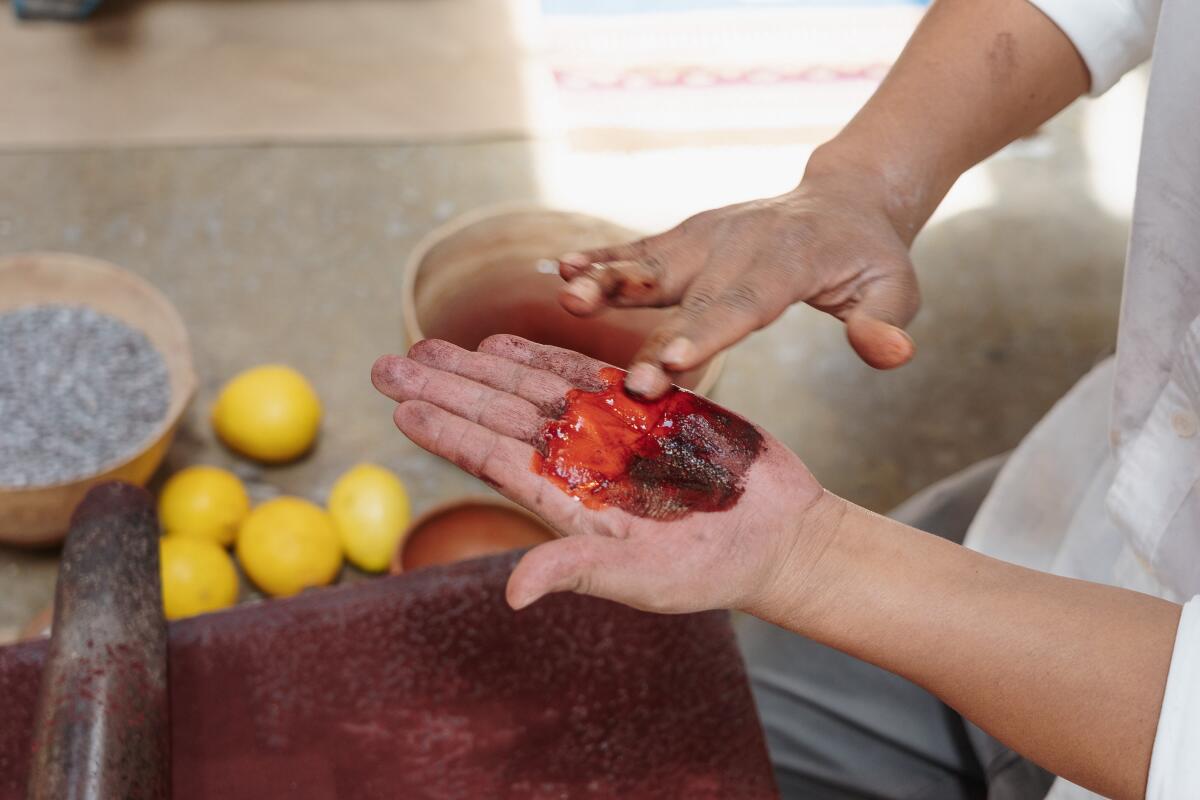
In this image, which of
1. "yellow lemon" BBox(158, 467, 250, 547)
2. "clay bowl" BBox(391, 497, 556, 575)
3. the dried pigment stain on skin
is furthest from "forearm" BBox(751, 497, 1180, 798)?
"yellow lemon" BBox(158, 467, 250, 547)

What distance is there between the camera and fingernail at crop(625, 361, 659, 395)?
2.89 ft

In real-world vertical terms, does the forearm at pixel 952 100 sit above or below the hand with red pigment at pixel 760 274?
above

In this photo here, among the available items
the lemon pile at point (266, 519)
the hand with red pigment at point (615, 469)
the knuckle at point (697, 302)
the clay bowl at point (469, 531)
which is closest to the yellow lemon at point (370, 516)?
the lemon pile at point (266, 519)

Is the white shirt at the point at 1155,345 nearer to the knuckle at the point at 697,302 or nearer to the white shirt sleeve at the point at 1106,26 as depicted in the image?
the white shirt sleeve at the point at 1106,26

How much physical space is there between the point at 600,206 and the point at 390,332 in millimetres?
618

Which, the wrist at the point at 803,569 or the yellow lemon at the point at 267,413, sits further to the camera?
the yellow lemon at the point at 267,413

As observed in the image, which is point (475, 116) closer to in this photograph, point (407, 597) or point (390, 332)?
point (390, 332)

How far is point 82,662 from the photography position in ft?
2.70

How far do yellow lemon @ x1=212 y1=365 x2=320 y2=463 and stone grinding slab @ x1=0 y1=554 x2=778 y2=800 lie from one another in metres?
0.90

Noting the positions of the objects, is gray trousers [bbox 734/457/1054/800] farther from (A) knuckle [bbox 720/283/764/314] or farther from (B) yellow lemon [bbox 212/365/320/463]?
(B) yellow lemon [bbox 212/365/320/463]

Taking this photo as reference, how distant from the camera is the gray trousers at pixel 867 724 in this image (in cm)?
127

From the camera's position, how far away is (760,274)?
3.17ft

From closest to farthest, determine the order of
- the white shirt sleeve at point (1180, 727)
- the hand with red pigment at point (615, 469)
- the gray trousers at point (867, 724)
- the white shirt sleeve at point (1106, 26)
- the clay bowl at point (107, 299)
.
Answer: the white shirt sleeve at point (1180, 727)
the hand with red pigment at point (615, 469)
the white shirt sleeve at point (1106, 26)
the gray trousers at point (867, 724)
the clay bowl at point (107, 299)

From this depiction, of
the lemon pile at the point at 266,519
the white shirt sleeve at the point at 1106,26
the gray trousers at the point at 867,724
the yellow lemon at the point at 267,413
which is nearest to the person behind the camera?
the white shirt sleeve at the point at 1106,26
